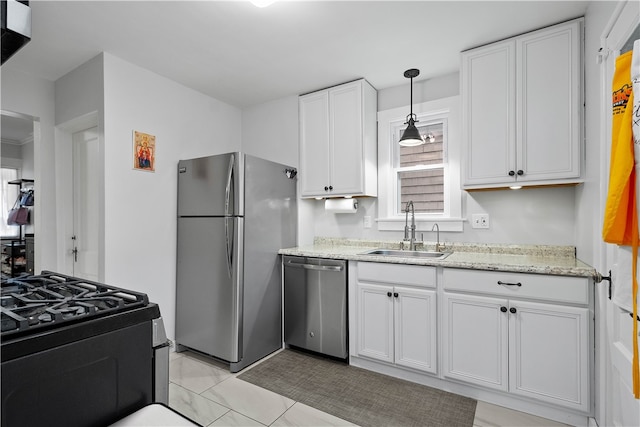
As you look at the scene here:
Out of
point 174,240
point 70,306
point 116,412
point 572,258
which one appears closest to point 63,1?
point 174,240

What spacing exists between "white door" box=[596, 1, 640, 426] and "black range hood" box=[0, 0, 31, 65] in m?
1.96

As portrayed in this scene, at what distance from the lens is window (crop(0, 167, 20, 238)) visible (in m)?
4.99

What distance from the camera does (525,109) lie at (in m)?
2.17

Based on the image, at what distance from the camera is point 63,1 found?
189cm

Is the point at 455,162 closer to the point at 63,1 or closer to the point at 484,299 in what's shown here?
the point at 484,299

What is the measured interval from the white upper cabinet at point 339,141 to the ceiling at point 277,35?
193 millimetres

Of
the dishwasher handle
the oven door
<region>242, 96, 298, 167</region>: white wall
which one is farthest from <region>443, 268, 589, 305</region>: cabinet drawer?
<region>242, 96, 298, 167</region>: white wall

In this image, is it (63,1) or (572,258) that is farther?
(572,258)

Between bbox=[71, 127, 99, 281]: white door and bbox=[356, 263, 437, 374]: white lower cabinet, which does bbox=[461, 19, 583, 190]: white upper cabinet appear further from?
bbox=[71, 127, 99, 281]: white door

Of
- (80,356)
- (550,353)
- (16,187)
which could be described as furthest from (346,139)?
(16,187)

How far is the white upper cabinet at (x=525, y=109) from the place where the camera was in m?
2.03

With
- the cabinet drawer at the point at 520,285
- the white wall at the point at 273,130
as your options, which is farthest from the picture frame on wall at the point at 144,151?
the cabinet drawer at the point at 520,285

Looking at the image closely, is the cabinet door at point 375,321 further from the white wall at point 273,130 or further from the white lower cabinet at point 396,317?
the white wall at point 273,130

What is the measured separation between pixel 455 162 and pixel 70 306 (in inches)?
109
